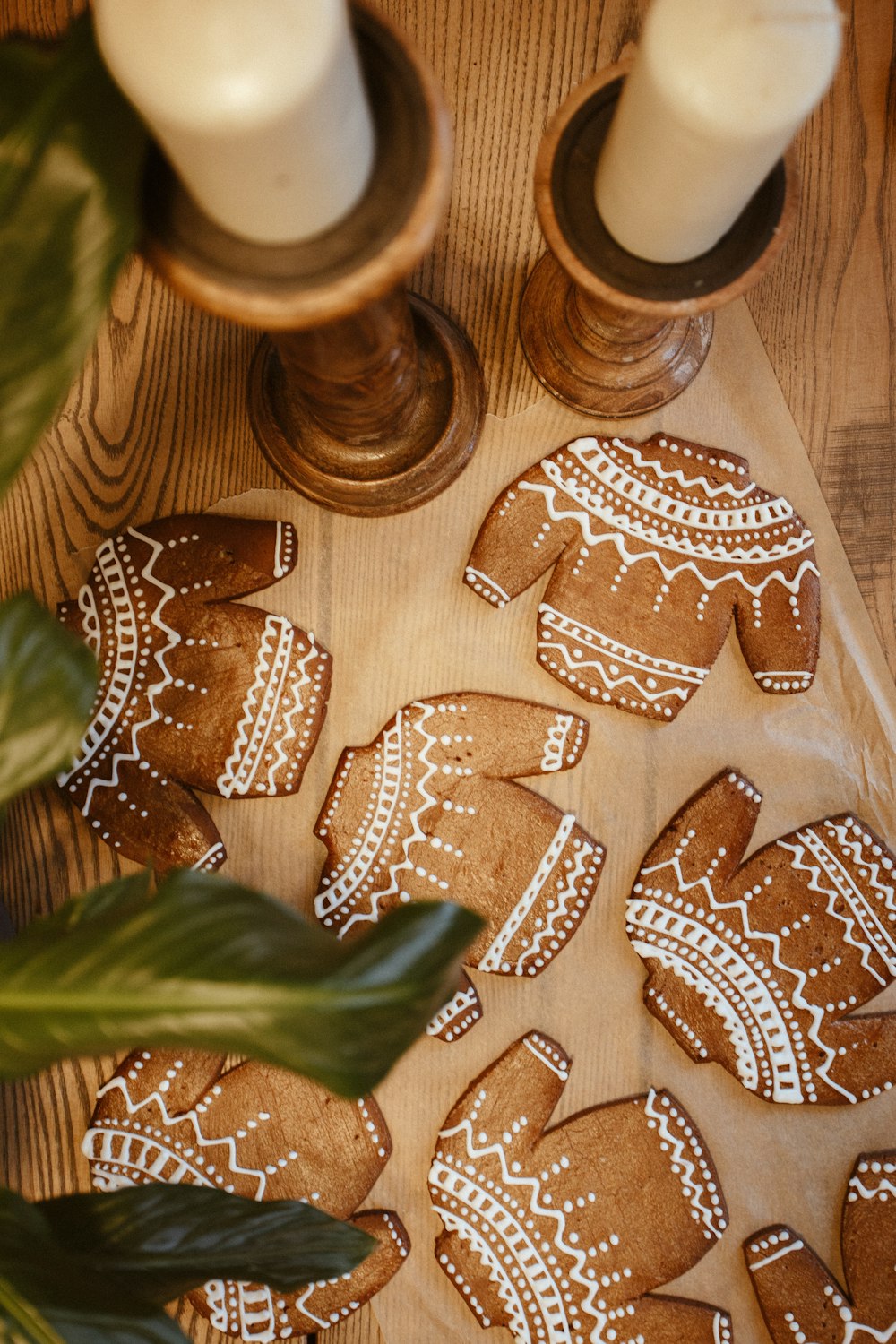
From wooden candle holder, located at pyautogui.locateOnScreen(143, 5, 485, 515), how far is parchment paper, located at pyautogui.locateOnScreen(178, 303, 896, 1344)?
0.16ft

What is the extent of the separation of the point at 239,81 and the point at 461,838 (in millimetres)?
605

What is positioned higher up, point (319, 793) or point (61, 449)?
point (61, 449)

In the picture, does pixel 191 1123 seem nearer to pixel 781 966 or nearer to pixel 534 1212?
pixel 534 1212

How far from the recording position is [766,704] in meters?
0.83

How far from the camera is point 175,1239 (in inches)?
24.9

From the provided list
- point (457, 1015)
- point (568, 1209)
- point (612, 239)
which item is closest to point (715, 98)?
point (612, 239)

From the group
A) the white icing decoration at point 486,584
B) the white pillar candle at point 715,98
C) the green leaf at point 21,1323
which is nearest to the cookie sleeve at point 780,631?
the white icing decoration at point 486,584

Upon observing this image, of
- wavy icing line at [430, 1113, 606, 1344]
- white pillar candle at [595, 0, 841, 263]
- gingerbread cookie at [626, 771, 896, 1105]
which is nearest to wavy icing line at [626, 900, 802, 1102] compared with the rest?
gingerbread cookie at [626, 771, 896, 1105]

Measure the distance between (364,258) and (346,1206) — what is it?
783 mm

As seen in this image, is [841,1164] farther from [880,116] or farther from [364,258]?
[880,116]

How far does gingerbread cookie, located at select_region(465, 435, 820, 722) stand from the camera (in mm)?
822

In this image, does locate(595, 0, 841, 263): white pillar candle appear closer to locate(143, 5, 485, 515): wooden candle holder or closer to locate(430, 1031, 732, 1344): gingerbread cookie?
locate(143, 5, 485, 515): wooden candle holder

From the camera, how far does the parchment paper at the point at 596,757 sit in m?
0.81

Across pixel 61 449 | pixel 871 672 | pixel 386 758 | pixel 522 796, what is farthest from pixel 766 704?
pixel 61 449
